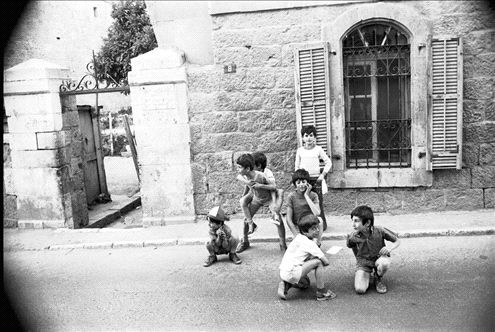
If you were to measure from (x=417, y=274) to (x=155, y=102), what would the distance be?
191 inches

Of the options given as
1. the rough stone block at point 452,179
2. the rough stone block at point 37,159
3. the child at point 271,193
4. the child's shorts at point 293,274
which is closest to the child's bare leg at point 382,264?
the child's shorts at point 293,274

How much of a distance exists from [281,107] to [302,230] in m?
3.23

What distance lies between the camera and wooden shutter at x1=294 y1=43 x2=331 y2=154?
7.66 meters

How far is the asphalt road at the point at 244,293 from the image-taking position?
476cm

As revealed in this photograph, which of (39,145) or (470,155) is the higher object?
(39,145)

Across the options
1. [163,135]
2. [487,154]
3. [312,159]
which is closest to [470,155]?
[487,154]

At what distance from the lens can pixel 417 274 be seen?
571 cm

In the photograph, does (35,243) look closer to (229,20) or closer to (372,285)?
(229,20)

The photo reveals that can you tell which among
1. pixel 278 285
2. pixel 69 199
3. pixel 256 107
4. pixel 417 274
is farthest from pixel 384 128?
pixel 69 199

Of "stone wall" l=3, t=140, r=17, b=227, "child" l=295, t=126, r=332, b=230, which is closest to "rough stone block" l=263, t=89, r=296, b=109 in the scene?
"child" l=295, t=126, r=332, b=230

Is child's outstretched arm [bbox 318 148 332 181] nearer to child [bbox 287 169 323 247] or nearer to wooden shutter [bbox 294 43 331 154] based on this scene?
child [bbox 287 169 323 247]

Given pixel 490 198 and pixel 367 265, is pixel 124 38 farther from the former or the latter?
pixel 367 265

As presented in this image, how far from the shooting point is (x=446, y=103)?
7.53 meters

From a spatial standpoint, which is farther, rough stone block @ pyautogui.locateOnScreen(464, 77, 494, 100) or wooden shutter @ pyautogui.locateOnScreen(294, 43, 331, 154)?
wooden shutter @ pyautogui.locateOnScreen(294, 43, 331, 154)
